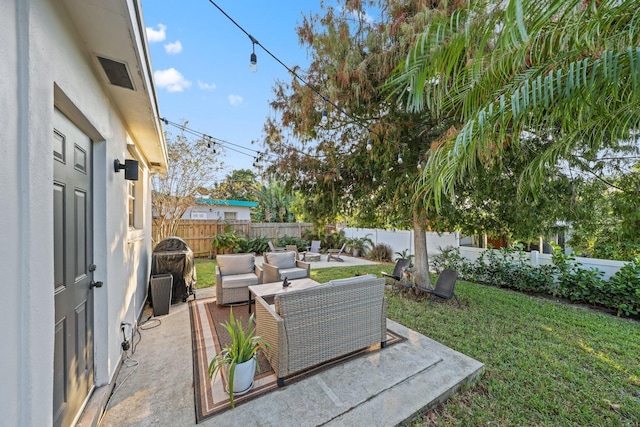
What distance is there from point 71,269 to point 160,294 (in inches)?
113

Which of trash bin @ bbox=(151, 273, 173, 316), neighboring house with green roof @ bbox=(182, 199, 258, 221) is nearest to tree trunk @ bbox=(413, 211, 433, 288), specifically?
trash bin @ bbox=(151, 273, 173, 316)

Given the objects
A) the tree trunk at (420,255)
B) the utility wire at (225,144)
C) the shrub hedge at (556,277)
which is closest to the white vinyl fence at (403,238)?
the shrub hedge at (556,277)

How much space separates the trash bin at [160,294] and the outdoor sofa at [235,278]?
2.81ft

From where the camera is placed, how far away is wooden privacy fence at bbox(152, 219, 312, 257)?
37.5 feet

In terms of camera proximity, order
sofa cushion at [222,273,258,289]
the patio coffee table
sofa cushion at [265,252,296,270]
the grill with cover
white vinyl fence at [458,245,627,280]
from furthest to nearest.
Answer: sofa cushion at [265,252,296,270]
white vinyl fence at [458,245,627,280]
the grill with cover
sofa cushion at [222,273,258,289]
the patio coffee table

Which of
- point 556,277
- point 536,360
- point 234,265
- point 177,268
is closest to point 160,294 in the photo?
point 177,268

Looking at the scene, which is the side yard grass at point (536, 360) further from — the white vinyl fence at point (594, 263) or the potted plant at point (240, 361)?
the potted plant at point (240, 361)

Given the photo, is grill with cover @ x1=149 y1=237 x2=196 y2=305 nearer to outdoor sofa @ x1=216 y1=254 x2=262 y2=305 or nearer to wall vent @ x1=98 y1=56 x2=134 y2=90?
outdoor sofa @ x1=216 y1=254 x2=262 y2=305

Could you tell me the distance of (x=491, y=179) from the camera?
15.2ft

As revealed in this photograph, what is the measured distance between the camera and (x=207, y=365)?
Answer: 3012mm

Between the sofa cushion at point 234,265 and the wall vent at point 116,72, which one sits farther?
the sofa cushion at point 234,265

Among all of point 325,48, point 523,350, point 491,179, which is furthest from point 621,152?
point 325,48

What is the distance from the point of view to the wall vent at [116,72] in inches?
86.8

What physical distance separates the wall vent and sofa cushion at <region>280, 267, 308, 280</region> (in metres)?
4.26
